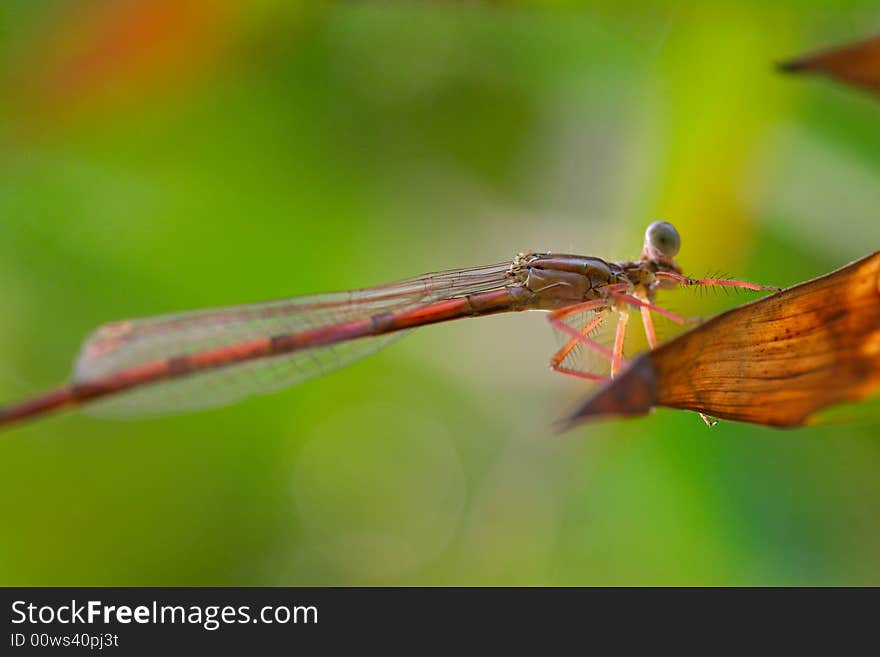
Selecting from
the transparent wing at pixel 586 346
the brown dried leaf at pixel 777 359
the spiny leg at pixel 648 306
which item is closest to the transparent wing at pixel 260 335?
the transparent wing at pixel 586 346

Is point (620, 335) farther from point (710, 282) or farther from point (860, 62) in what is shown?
point (860, 62)

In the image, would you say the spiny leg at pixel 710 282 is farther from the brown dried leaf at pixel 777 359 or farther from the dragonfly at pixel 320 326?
the brown dried leaf at pixel 777 359

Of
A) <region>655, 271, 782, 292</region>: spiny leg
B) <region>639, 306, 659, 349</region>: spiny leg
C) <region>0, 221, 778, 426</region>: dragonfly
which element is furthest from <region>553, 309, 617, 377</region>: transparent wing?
<region>655, 271, 782, 292</region>: spiny leg

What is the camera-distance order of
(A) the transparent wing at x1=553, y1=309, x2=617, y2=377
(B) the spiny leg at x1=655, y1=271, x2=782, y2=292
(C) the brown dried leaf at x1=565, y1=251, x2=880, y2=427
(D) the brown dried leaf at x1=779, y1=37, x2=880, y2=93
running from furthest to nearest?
(A) the transparent wing at x1=553, y1=309, x2=617, y2=377 → (B) the spiny leg at x1=655, y1=271, x2=782, y2=292 → (D) the brown dried leaf at x1=779, y1=37, x2=880, y2=93 → (C) the brown dried leaf at x1=565, y1=251, x2=880, y2=427

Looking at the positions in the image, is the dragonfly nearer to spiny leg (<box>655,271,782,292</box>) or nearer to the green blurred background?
spiny leg (<box>655,271,782,292</box>)

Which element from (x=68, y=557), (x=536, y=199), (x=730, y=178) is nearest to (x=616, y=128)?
(x=536, y=199)

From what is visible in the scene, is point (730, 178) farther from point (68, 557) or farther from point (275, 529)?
point (68, 557)
